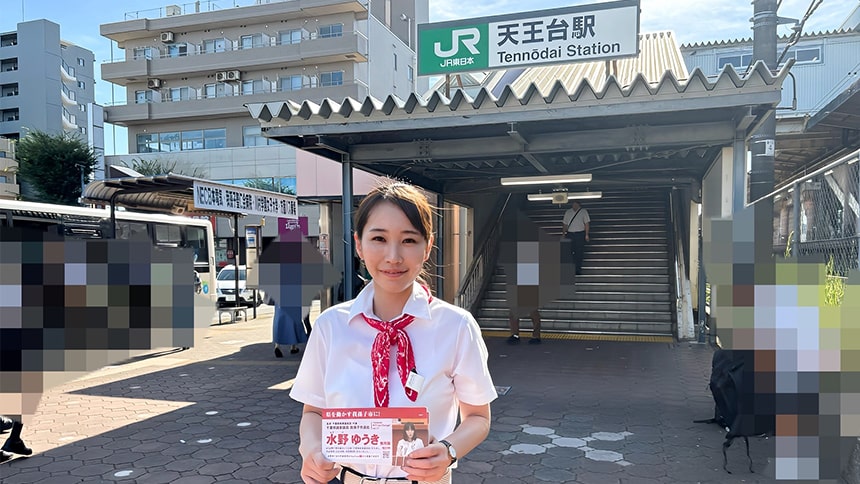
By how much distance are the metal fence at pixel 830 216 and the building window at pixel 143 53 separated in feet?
142

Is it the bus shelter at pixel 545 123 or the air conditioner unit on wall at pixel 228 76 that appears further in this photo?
the air conditioner unit on wall at pixel 228 76

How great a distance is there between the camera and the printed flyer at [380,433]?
142 centimetres

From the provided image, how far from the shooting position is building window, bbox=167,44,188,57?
39.2 meters

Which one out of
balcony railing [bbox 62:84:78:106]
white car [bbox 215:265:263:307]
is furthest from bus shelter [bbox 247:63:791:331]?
balcony railing [bbox 62:84:78:106]

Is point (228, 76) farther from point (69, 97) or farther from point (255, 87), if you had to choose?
point (69, 97)

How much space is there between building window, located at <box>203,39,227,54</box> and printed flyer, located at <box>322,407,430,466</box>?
4142cm

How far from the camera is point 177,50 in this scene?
39.3m

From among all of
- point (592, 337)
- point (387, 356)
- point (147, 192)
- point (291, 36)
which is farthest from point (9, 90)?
point (387, 356)

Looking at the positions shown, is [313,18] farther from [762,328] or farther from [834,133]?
[762,328]

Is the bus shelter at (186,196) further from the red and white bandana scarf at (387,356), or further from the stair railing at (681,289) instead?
the red and white bandana scarf at (387,356)

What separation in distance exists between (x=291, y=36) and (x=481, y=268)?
3112 cm

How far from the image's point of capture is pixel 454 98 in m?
5.66

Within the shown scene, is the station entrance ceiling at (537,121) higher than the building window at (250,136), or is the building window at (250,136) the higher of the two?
the building window at (250,136)

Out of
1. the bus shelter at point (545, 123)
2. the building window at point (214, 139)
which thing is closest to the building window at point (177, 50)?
the building window at point (214, 139)
